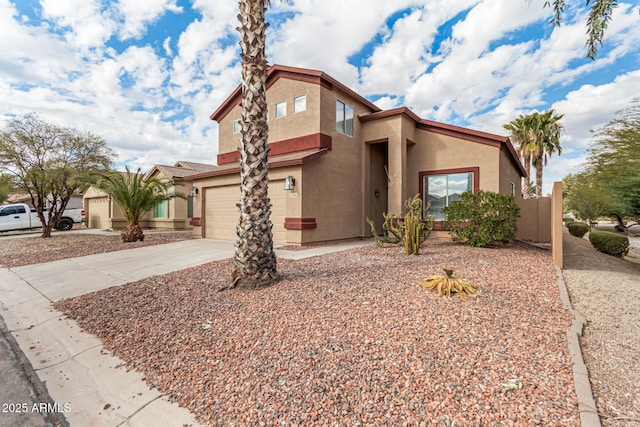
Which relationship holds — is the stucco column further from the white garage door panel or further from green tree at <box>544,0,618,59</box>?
the white garage door panel

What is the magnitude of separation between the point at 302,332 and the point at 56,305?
189 inches

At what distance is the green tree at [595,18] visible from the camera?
20.9ft

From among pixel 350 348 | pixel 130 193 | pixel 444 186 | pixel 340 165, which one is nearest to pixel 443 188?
pixel 444 186

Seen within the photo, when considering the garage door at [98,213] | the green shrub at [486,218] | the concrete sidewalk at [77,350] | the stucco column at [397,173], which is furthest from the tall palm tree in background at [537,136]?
the garage door at [98,213]

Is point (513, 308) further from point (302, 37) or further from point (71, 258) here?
point (71, 258)

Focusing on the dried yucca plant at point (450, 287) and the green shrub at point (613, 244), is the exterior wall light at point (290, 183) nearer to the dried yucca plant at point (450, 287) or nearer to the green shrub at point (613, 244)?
the dried yucca plant at point (450, 287)

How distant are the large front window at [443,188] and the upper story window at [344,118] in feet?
13.0

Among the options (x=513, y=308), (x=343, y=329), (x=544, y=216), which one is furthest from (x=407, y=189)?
(x=343, y=329)

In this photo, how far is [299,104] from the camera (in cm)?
1191

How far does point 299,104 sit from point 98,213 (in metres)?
19.2

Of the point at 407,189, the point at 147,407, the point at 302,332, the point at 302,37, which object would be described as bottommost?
the point at 147,407

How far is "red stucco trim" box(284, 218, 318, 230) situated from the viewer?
9.91 meters

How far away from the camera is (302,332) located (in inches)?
132

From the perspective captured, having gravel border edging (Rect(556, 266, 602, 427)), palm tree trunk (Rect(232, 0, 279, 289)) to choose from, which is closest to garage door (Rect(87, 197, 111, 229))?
palm tree trunk (Rect(232, 0, 279, 289))
